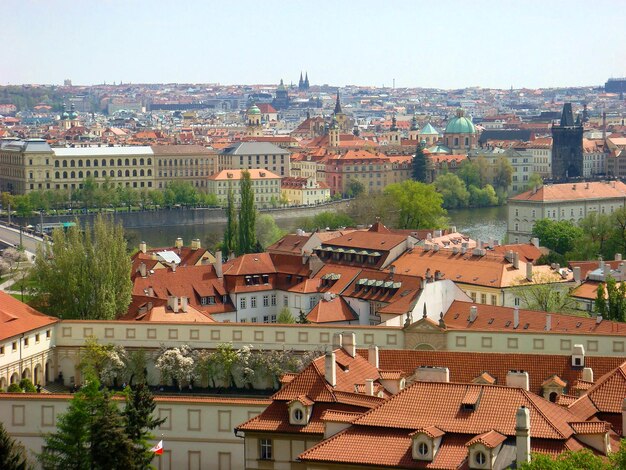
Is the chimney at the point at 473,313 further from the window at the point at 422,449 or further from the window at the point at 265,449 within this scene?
the window at the point at 422,449

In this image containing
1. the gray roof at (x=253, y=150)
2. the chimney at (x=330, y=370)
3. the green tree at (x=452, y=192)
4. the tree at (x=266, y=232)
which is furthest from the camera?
the gray roof at (x=253, y=150)

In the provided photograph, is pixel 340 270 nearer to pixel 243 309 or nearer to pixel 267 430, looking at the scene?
pixel 243 309

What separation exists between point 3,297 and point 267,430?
43.7 feet

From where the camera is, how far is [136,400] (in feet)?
69.4

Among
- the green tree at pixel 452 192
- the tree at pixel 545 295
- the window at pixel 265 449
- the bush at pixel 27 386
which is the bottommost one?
the green tree at pixel 452 192

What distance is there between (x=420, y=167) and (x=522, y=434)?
94.0 meters

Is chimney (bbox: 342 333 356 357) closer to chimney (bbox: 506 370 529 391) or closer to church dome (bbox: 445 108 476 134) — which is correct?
chimney (bbox: 506 370 529 391)

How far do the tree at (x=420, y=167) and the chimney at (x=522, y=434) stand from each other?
303ft

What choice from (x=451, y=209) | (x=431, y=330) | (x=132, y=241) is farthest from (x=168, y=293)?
(x=451, y=209)

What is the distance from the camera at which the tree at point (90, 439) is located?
20.0 m

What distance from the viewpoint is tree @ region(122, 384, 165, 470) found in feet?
66.6

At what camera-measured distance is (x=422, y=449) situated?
60.0 feet

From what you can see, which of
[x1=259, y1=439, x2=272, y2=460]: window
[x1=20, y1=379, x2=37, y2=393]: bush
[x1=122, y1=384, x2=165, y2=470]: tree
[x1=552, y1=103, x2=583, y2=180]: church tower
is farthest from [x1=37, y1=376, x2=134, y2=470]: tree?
[x1=552, y1=103, x2=583, y2=180]: church tower

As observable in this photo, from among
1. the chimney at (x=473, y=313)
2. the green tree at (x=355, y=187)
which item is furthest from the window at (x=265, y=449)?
the green tree at (x=355, y=187)
